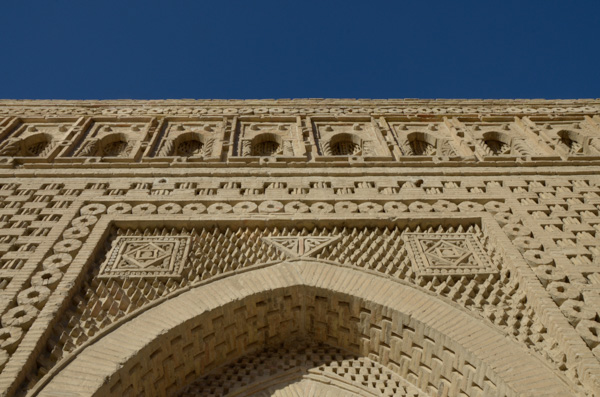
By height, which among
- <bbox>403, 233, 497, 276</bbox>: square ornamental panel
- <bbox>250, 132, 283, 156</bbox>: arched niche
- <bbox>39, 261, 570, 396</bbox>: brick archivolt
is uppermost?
<bbox>250, 132, 283, 156</bbox>: arched niche

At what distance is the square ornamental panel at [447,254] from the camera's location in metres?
4.70

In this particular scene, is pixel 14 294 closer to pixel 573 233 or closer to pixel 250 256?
pixel 250 256

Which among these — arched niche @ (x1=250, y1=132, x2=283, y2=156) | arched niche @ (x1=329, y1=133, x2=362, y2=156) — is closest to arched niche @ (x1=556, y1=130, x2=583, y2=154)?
arched niche @ (x1=329, y1=133, x2=362, y2=156)

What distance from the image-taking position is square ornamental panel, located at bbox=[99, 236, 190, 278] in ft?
15.1

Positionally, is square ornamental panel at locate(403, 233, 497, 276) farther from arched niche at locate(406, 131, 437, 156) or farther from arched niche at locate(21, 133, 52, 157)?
arched niche at locate(21, 133, 52, 157)

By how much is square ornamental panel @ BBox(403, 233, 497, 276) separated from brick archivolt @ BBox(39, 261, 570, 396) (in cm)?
35

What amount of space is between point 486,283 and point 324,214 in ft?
4.95

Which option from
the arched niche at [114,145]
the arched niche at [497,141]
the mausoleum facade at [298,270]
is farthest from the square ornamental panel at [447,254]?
the arched niche at [114,145]

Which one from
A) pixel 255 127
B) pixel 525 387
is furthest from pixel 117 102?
pixel 525 387

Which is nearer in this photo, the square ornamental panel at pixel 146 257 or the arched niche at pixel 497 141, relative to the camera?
the square ornamental panel at pixel 146 257

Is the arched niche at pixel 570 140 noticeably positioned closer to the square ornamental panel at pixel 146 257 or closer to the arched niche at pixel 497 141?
the arched niche at pixel 497 141

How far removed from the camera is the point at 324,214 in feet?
17.2

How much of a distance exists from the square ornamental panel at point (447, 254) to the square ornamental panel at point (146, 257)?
193 centimetres

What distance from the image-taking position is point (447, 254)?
4.89 meters
